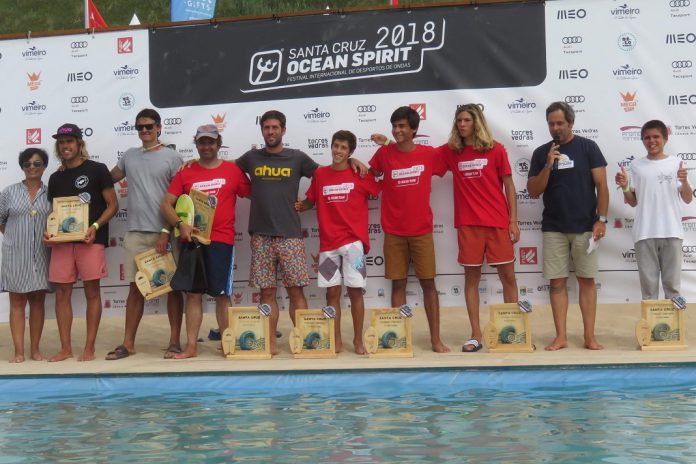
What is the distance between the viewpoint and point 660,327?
6.74m

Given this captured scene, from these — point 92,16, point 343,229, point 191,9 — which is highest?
point 92,16

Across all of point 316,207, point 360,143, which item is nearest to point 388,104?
point 360,143

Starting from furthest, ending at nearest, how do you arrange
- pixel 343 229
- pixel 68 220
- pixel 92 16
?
1. pixel 92 16
2. pixel 68 220
3. pixel 343 229

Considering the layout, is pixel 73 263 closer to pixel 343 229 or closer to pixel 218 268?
pixel 218 268

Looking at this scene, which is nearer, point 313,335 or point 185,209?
point 313,335

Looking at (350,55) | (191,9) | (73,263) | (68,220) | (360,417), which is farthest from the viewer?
(191,9)

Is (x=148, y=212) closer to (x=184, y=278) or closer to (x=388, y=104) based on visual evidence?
(x=184, y=278)

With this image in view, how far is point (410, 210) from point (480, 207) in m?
0.50

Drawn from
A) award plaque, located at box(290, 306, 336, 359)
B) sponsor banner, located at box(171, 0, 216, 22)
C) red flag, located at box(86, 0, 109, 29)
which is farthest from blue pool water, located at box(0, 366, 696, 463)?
red flag, located at box(86, 0, 109, 29)

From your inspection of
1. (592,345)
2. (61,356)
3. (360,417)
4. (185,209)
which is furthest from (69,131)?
(592,345)

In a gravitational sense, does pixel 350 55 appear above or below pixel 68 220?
above

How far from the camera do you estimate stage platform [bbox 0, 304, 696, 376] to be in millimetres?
6281

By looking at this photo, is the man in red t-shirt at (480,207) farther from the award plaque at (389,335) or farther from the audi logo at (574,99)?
the audi logo at (574,99)

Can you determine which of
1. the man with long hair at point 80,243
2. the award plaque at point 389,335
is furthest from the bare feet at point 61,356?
the award plaque at point 389,335
